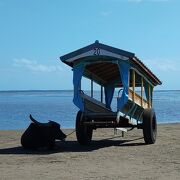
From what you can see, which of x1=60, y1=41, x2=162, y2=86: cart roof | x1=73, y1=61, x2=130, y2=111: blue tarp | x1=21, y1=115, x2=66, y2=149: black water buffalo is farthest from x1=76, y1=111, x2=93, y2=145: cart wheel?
x1=60, y1=41, x2=162, y2=86: cart roof

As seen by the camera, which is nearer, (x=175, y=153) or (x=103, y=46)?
(x=175, y=153)

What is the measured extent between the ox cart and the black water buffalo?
2.88 feet

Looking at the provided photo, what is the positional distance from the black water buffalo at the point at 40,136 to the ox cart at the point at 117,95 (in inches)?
34.6

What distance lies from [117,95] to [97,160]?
153 inches

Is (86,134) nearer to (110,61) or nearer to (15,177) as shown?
(110,61)

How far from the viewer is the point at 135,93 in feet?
51.4

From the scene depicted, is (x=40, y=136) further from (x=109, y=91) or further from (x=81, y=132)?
(x=109, y=91)

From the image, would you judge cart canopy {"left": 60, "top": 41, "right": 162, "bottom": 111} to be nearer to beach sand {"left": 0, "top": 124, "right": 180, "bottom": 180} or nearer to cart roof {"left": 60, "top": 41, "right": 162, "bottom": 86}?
cart roof {"left": 60, "top": 41, "right": 162, "bottom": 86}

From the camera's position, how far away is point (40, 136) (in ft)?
47.8

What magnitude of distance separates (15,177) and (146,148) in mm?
5210

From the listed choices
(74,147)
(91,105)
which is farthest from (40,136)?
(91,105)

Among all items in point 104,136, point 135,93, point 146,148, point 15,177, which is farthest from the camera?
point 104,136

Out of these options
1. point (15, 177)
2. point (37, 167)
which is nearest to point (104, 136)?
point (37, 167)

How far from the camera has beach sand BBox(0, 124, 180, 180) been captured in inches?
400
